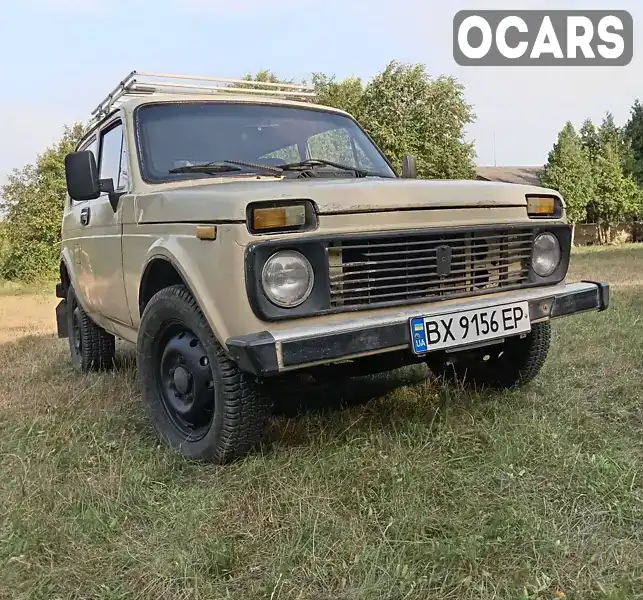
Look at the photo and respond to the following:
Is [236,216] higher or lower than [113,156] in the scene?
lower

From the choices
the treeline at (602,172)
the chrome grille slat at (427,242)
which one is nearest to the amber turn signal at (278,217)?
the chrome grille slat at (427,242)

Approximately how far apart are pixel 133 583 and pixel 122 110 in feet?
9.16

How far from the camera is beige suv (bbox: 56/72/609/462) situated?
8.71 ft

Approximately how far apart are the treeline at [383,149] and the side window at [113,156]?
19.4 metres

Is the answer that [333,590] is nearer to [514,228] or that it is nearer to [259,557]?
[259,557]

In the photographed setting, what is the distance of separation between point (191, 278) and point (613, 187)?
122ft

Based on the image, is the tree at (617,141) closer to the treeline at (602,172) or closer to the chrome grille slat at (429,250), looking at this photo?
the treeline at (602,172)

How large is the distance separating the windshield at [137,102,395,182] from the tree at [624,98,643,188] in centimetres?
3433

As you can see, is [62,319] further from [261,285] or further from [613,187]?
[613,187]

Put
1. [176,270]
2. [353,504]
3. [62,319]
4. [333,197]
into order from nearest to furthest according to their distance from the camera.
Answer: [353,504], [333,197], [176,270], [62,319]

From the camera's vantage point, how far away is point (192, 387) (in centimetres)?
320

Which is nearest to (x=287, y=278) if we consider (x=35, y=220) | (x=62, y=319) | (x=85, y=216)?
(x=85, y=216)

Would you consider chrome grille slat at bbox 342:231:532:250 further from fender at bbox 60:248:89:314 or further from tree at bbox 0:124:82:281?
tree at bbox 0:124:82:281

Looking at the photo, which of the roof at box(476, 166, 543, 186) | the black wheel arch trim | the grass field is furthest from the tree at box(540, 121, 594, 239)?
the black wheel arch trim
